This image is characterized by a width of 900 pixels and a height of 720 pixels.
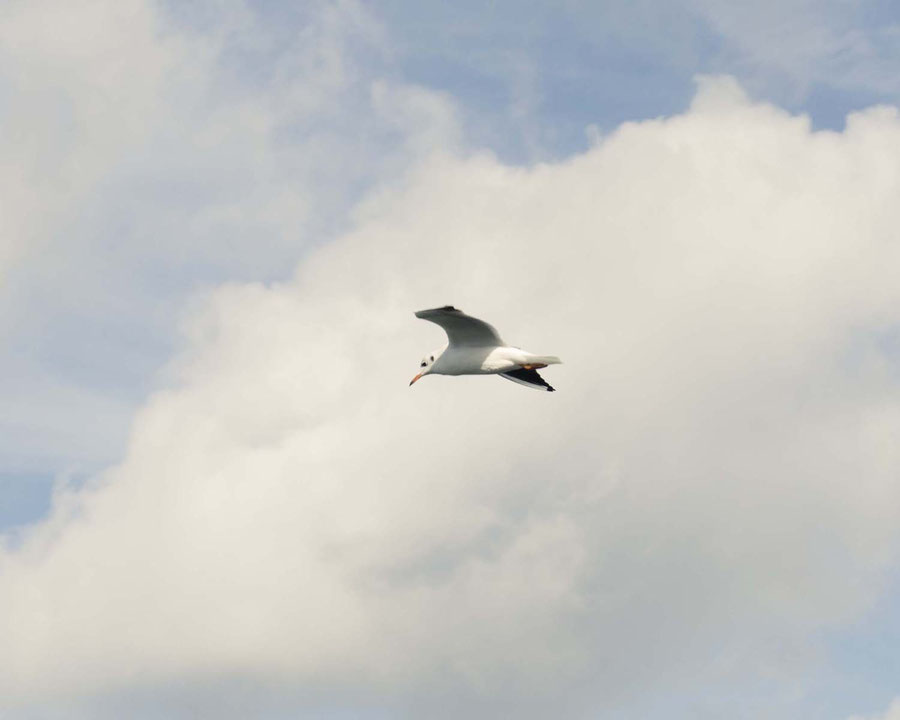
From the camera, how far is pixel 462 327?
3182 inches

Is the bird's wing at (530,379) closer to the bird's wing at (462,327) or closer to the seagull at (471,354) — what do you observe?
the seagull at (471,354)

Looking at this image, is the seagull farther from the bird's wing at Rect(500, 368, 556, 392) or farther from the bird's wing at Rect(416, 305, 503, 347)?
the bird's wing at Rect(500, 368, 556, 392)

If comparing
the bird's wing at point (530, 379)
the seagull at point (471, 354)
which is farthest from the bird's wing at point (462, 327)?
the bird's wing at point (530, 379)

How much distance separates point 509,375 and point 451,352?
7.39 m

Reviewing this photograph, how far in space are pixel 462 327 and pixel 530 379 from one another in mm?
12000

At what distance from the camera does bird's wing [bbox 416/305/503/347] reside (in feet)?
251

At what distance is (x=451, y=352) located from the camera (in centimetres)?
8431

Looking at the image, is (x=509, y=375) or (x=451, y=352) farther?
(x=509, y=375)

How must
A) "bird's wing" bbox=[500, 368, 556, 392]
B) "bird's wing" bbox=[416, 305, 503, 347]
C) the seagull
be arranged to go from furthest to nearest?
"bird's wing" bbox=[500, 368, 556, 392], the seagull, "bird's wing" bbox=[416, 305, 503, 347]

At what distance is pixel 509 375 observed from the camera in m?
90.3

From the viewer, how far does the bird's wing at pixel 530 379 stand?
298 ft

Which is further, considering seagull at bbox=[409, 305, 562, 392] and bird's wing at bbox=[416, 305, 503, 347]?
seagull at bbox=[409, 305, 562, 392]

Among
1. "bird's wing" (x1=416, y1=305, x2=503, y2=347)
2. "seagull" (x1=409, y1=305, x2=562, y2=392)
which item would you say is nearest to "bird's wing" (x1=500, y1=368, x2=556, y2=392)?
"seagull" (x1=409, y1=305, x2=562, y2=392)

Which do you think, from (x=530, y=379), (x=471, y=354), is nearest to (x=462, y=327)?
(x=471, y=354)
